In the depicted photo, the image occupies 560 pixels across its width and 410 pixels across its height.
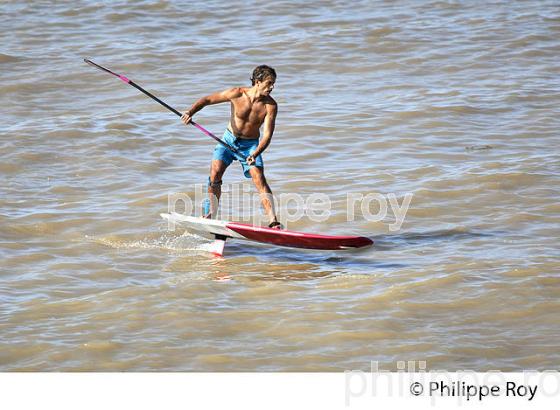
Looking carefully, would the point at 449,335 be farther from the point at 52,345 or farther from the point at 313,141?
A: the point at 313,141

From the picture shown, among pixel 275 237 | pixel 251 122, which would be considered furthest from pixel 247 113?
pixel 275 237

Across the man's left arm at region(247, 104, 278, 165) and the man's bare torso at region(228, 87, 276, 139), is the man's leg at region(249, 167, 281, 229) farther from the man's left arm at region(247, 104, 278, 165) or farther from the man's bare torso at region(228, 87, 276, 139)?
the man's bare torso at region(228, 87, 276, 139)

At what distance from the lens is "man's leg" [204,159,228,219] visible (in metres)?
10.2

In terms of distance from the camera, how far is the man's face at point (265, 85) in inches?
376

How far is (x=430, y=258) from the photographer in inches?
382

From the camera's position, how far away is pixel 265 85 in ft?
31.5

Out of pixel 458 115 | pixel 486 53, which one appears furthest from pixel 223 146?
pixel 486 53

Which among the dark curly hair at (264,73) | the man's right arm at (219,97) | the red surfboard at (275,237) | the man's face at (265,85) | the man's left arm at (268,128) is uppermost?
the dark curly hair at (264,73)

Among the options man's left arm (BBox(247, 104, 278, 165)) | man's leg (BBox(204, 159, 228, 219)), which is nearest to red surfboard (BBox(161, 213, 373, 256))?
man's leg (BBox(204, 159, 228, 219))

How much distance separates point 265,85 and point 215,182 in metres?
1.22

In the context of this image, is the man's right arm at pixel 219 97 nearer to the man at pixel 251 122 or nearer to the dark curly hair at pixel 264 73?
the man at pixel 251 122

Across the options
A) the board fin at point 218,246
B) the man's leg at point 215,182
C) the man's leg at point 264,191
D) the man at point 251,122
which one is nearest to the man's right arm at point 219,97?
the man at point 251,122

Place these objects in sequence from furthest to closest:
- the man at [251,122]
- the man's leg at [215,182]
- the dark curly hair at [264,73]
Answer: the man's leg at [215,182] → the man at [251,122] → the dark curly hair at [264,73]

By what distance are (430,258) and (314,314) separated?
1.85 meters
